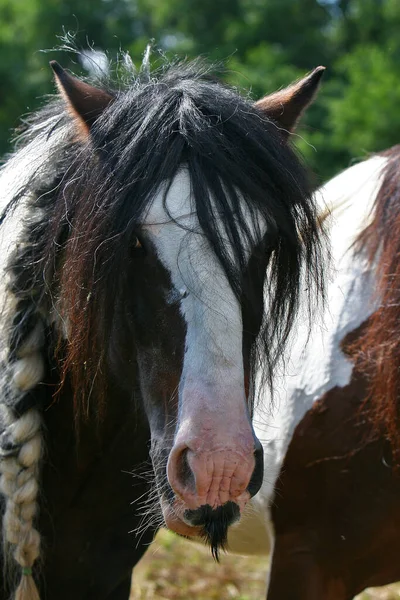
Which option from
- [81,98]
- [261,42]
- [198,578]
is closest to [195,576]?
[198,578]

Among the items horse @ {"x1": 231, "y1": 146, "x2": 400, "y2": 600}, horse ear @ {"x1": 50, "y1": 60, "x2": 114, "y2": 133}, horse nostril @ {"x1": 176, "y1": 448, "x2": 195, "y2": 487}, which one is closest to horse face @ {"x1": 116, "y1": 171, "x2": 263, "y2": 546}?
horse nostril @ {"x1": 176, "y1": 448, "x2": 195, "y2": 487}

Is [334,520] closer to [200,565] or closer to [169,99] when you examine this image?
[169,99]

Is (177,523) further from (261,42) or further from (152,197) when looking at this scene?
(261,42)

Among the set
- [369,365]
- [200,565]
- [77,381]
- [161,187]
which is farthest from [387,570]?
[200,565]

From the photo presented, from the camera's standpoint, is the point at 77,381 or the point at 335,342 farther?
the point at 335,342

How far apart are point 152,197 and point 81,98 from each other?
382 millimetres

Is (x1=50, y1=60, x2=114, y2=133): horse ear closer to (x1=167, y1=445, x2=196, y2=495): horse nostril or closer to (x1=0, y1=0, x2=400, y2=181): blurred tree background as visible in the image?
(x1=167, y1=445, x2=196, y2=495): horse nostril

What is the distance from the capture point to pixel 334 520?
257cm

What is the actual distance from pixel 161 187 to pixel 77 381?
56 cm

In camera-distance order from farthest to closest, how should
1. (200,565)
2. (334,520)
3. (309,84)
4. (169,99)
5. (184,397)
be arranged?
(200,565), (334,520), (309,84), (169,99), (184,397)

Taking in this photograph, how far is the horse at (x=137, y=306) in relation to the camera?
68.4 inches

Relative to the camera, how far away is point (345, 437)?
2582mm

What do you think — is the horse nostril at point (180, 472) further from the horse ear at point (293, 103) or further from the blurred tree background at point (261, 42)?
the blurred tree background at point (261, 42)

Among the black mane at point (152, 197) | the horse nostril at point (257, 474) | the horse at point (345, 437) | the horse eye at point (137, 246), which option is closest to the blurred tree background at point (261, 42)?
the horse at point (345, 437)
